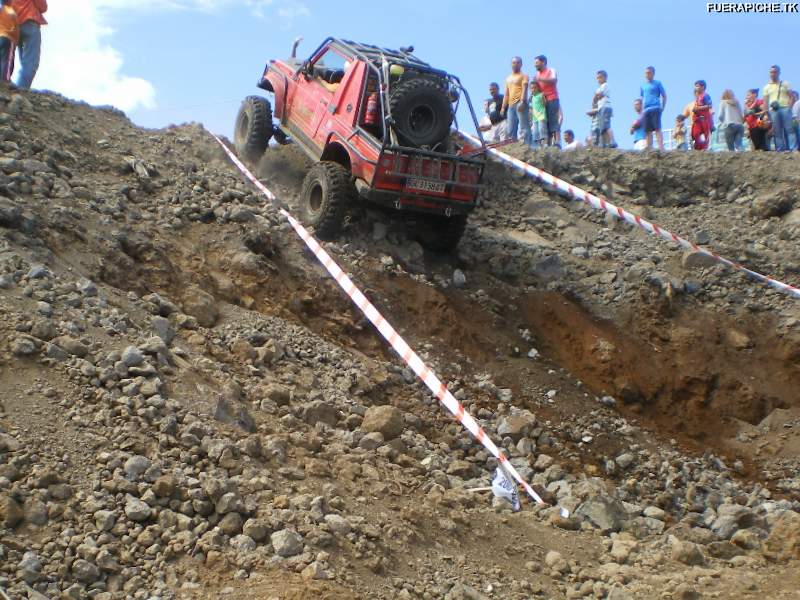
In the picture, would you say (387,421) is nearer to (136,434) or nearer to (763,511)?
(136,434)

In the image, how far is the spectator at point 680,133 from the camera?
16.6 m

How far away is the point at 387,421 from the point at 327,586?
213 centimetres

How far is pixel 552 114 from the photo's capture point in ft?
47.5

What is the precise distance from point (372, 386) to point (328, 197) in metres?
3.11

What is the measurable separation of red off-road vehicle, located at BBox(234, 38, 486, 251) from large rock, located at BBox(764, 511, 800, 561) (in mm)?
5154

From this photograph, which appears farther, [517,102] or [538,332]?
[517,102]

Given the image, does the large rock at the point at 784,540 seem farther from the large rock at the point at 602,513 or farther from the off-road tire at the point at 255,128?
the off-road tire at the point at 255,128

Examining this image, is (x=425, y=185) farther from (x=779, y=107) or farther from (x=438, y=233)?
(x=779, y=107)

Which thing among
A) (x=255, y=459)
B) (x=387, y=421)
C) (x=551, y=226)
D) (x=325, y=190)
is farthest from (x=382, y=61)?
(x=255, y=459)

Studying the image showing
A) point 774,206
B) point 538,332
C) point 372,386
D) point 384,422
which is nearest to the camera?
point 384,422

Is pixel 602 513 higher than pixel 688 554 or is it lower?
higher

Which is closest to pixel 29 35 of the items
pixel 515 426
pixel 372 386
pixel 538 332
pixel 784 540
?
pixel 372 386

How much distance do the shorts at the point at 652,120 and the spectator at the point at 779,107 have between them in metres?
1.91

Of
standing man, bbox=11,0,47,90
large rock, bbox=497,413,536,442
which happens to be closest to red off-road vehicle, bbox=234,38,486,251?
large rock, bbox=497,413,536,442
